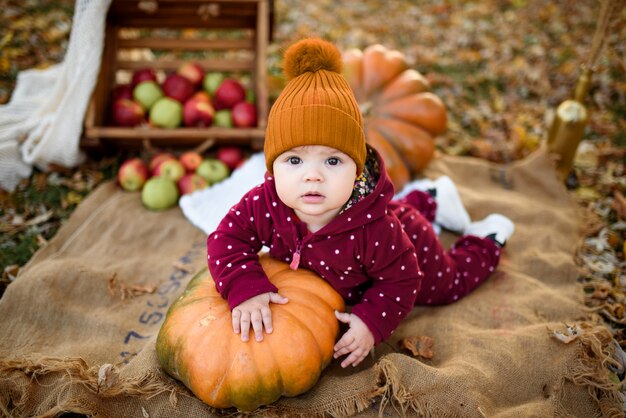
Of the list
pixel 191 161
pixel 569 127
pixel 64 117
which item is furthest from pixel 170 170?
pixel 569 127

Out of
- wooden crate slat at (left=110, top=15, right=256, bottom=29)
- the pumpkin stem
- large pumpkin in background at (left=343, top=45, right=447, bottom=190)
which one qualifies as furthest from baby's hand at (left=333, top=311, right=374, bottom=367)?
wooden crate slat at (left=110, top=15, right=256, bottom=29)

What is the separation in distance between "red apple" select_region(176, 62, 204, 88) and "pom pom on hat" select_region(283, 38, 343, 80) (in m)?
2.51

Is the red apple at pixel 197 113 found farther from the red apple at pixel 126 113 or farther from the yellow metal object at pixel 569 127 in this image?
the yellow metal object at pixel 569 127

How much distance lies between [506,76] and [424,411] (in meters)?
4.71

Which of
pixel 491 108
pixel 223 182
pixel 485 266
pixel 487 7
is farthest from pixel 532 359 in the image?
pixel 487 7

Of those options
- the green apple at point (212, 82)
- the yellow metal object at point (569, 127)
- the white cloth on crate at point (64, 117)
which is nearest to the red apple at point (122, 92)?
the white cloth on crate at point (64, 117)

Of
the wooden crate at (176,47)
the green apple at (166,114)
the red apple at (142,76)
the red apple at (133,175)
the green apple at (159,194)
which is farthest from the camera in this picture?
the red apple at (142,76)

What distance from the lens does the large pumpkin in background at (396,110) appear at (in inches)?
151

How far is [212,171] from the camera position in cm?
382

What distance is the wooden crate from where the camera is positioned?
3834mm

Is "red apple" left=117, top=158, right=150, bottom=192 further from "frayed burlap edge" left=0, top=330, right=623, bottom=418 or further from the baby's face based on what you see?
the baby's face

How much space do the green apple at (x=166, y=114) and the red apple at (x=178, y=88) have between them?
4.6 inches

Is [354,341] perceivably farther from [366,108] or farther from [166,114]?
[166,114]

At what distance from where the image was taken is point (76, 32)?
3.64 m
